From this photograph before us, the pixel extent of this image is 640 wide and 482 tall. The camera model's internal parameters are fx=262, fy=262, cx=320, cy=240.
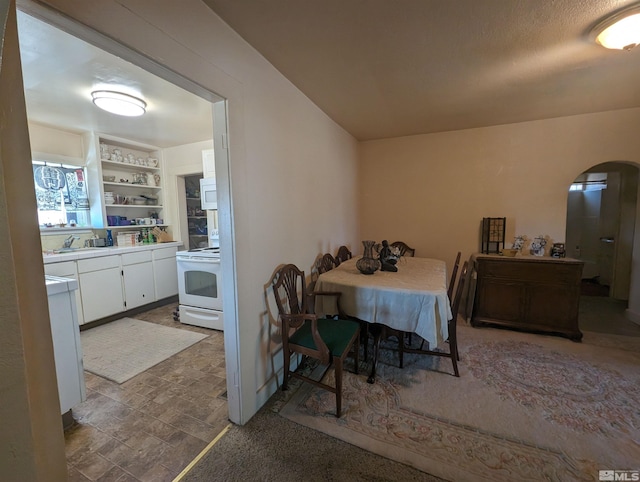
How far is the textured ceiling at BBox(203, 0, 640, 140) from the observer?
1459 mm

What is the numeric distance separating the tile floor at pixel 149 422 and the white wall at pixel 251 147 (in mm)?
367

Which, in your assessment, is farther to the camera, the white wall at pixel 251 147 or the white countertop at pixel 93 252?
the white countertop at pixel 93 252

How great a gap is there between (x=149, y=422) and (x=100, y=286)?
2359mm

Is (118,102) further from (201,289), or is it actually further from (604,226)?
(604,226)

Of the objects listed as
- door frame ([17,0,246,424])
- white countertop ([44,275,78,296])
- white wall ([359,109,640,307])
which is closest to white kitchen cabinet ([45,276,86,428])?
white countertop ([44,275,78,296])

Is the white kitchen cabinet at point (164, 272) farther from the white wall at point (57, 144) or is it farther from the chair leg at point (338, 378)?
the chair leg at point (338, 378)

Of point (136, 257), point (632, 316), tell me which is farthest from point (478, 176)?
point (136, 257)

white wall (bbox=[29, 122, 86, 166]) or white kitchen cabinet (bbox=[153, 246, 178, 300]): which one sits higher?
white wall (bbox=[29, 122, 86, 166])

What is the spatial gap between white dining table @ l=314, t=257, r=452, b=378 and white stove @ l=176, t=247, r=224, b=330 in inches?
56.8

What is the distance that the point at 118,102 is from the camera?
246 centimetres

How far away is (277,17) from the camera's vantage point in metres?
1.49

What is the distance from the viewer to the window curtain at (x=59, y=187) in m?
3.37

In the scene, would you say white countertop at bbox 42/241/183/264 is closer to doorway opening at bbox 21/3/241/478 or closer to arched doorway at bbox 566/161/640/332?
doorway opening at bbox 21/3/241/478

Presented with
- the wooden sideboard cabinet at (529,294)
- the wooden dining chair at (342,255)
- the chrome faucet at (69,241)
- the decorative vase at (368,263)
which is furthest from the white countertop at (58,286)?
the wooden sideboard cabinet at (529,294)
